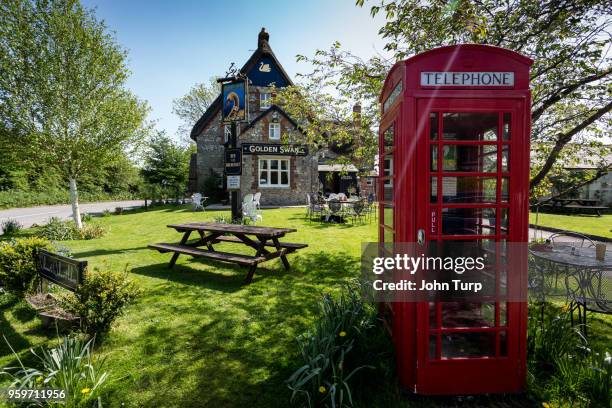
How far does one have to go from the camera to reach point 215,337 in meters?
4.21

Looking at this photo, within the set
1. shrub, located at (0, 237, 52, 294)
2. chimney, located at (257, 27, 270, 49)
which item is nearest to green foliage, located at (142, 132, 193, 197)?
chimney, located at (257, 27, 270, 49)

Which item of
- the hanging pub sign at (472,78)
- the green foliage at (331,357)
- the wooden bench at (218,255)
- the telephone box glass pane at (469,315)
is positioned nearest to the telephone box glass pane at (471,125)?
the hanging pub sign at (472,78)

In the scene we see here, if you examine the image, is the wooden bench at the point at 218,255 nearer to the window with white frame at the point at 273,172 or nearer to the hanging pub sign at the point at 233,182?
the hanging pub sign at the point at 233,182

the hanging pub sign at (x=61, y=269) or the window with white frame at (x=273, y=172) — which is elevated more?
the window with white frame at (x=273, y=172)

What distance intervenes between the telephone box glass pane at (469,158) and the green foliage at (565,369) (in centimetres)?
182

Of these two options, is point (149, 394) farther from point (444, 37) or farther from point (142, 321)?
point (444, 37)

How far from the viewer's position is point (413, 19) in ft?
19.7

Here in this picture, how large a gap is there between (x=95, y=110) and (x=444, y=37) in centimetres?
1162

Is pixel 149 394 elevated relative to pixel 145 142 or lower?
lower

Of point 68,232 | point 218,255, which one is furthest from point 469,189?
point 68,232

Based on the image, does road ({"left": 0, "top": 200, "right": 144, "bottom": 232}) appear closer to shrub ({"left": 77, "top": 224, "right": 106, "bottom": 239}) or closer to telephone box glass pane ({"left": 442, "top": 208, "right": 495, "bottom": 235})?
shrub ({"left": 77, "top": 224, "right": 106, "bottom": 239})

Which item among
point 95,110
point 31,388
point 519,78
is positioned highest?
point 95,110

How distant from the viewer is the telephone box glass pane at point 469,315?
2992 millimetres

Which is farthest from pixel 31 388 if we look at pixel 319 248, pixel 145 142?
pixel 145 142
